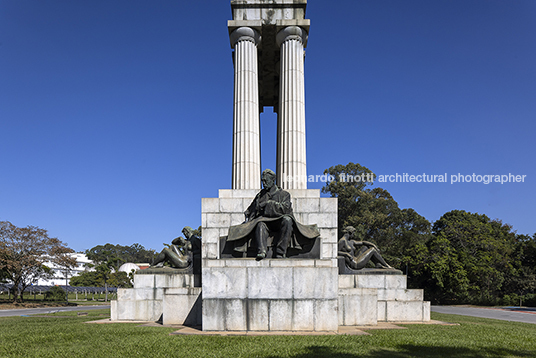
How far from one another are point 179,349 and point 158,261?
28.0ft

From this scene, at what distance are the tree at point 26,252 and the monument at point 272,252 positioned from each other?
95.5 ft

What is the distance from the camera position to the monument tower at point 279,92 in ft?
53.9

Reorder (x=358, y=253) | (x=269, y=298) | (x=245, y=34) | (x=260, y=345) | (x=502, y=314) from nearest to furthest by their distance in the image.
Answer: (x=260, y=345) < (x=269, y=298) < (x=358, y=253) < (x=245, y=34) < (x=502, y=314)

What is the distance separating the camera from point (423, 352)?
7.48 metres

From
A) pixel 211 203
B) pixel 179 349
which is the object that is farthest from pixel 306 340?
pixel 211 203

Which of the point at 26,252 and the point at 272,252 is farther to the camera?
the point at 26,252

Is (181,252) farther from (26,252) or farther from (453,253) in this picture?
(453,253)

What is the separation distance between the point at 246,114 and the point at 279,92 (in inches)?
80.8

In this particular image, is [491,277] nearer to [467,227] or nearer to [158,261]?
[467,227]

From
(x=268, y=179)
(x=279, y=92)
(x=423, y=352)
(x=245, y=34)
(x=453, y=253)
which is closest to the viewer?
(x=423, y=352)

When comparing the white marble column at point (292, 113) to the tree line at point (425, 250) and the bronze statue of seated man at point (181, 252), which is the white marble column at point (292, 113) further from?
the tree line at point (425, 250)

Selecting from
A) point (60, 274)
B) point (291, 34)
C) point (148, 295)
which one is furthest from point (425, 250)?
point (60, 274)

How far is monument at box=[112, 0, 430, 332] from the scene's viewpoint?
10016 millimetres

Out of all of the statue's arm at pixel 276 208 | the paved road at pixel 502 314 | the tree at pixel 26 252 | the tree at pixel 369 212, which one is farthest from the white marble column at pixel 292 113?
the tree at pixel 369 212
